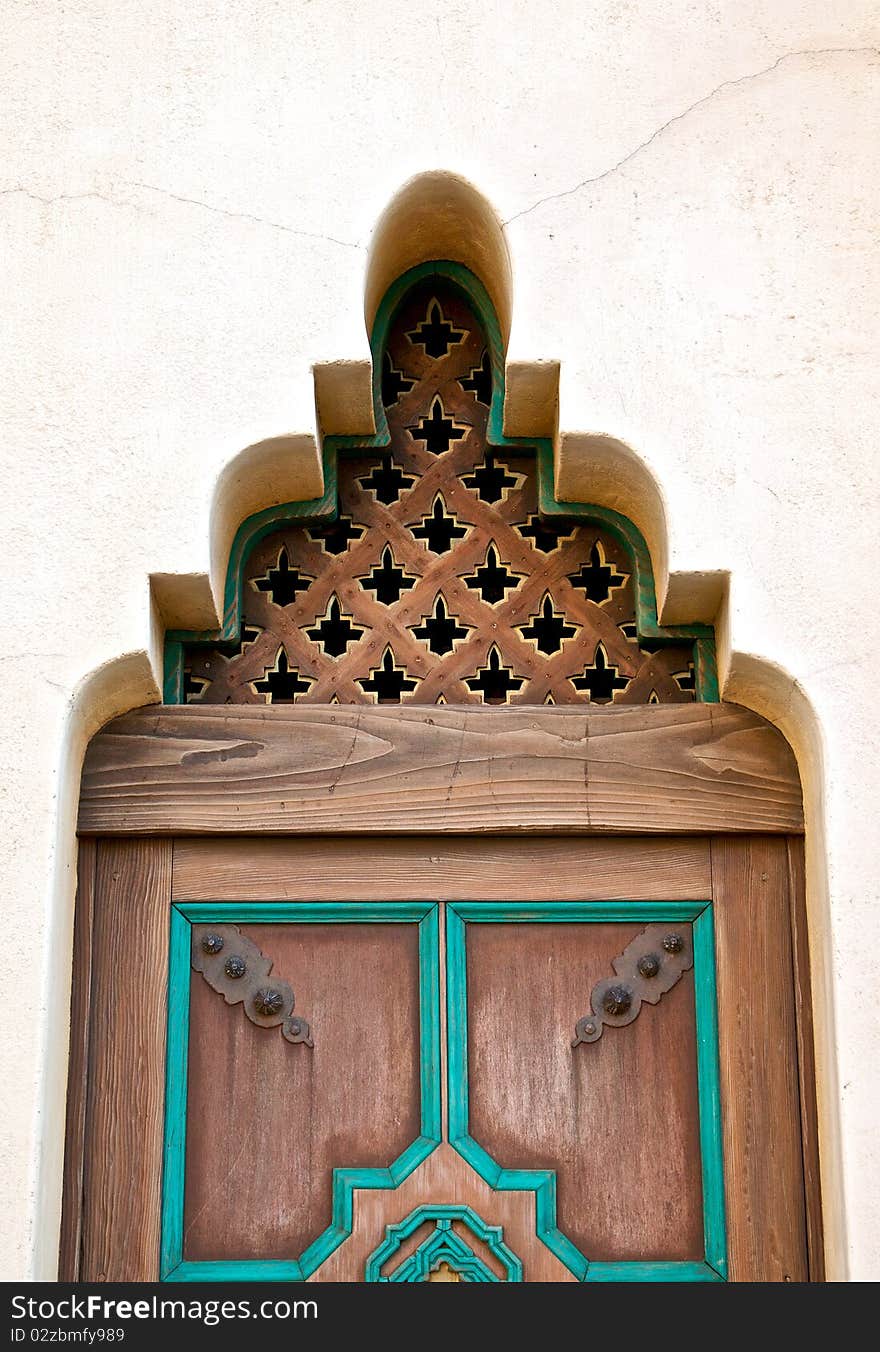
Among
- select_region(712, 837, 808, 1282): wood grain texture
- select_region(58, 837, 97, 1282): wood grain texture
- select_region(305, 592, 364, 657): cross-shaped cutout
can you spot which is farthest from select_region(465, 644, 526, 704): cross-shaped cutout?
select_region(58, 837, 97, 1282): wood grain texture

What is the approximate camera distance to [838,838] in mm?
2283

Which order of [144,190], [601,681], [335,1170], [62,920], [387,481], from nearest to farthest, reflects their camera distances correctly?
[62,920] → [335,1170] → [144,190] → [601,681] → [387,481]

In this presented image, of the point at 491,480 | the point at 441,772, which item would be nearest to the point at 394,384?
the point at 491,480

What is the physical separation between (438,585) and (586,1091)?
881mm

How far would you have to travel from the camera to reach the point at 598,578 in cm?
271

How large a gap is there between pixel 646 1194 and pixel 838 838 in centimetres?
65

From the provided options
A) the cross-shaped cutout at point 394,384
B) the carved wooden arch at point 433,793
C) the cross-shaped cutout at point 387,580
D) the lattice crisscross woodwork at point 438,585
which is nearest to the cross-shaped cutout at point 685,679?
the lattice crisscross woodwork at point 438,585

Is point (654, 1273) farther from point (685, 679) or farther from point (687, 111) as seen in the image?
point (687, 111)

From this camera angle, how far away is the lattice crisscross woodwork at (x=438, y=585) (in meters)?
2.66

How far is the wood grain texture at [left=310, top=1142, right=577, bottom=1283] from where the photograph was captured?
241cm

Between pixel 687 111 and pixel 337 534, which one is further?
pixel 337 534

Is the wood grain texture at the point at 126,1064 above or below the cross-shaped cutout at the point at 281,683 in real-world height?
below

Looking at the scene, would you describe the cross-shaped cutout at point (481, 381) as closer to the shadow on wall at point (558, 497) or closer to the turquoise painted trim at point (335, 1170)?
the shadow on wall at point (558, 497)
